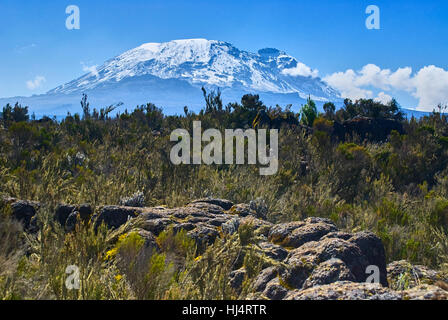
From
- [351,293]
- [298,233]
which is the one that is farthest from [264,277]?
[351,293]

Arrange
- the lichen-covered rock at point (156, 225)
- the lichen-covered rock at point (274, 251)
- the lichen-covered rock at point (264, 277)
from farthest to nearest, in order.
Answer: the lichen-covered rock at point (156, 225)
the lichen-covered rock at point (274, 251)
the lichen-covered rock at point (264, 277)

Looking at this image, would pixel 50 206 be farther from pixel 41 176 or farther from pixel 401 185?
pixel 401 185

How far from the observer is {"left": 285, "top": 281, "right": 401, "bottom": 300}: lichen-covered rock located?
2207 mm

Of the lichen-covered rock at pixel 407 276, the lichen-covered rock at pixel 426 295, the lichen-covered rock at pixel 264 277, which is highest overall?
the lichen-covered rock at pixel 426 295

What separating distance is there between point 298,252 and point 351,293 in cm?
137

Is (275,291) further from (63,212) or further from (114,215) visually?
(63,212)

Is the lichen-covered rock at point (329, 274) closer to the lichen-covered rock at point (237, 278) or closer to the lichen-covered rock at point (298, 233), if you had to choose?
the lichen-covered rock at point (237, 278)

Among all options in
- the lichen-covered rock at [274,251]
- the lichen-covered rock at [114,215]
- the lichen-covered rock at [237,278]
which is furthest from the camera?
the lichen-covered rock at [114,215]

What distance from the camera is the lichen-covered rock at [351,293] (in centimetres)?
221

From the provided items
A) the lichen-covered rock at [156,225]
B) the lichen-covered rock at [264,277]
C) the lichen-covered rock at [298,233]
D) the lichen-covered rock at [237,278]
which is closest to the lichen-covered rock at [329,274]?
the lichen-covered rock at [264,277]

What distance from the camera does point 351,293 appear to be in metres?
2.31

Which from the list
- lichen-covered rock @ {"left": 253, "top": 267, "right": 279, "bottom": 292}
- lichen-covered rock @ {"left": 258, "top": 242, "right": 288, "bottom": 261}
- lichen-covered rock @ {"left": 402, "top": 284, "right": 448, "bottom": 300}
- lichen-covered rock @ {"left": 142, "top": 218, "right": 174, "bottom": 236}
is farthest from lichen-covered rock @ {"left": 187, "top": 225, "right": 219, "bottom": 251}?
lichen-covered rock @ {"left": 402, "top": 284, "right": 448, "bottom": 300}

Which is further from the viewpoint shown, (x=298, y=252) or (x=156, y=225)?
(x=156, y=225)
